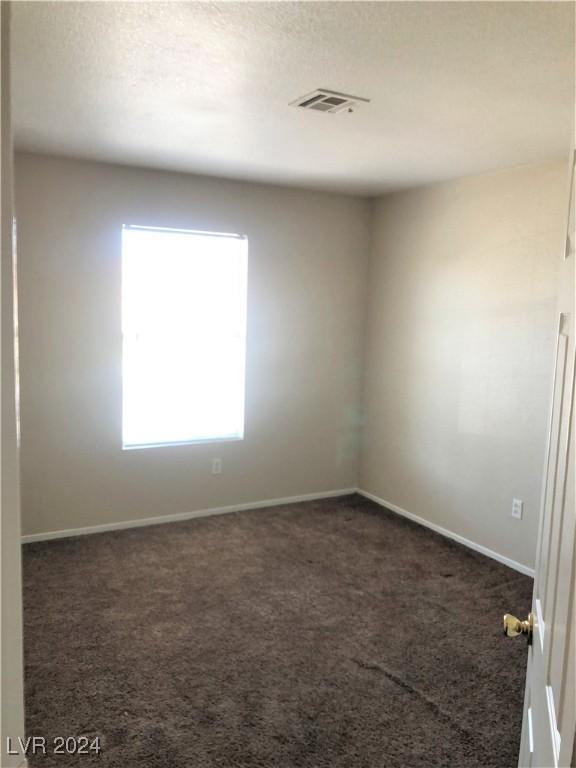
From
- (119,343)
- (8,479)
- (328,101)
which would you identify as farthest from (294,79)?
(119,343)

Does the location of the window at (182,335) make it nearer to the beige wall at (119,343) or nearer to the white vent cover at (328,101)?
the beige wall at (119,343)

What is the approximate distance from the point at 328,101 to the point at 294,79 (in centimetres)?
30

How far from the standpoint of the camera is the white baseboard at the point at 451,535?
3.80 metres

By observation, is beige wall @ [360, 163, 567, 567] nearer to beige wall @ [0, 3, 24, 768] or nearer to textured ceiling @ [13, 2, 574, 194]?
textured ceiling @ [13, 2, 574, 194]

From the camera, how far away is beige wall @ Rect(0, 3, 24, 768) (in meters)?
0.87

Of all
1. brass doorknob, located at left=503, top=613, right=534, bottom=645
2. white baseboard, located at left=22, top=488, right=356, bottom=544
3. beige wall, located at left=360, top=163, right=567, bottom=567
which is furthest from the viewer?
white baseboard, located at left=22, top=488, right=356, bottom=544

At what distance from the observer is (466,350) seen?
4.14 meters

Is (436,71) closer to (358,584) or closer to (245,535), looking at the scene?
(358,584)

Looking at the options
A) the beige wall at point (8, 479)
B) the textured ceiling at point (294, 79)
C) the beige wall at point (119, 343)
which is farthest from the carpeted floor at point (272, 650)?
the textured ceiling at point (294, 79)

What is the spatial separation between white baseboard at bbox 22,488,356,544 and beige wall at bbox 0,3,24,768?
131 inches

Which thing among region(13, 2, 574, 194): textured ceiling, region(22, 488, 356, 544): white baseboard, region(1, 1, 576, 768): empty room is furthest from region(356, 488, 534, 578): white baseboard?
region(13, 2, 574, 194): textured ceiling

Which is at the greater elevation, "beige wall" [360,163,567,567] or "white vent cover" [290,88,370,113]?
"white vent cover" [290,88,370,113]

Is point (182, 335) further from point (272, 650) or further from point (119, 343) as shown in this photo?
point (272, 650)

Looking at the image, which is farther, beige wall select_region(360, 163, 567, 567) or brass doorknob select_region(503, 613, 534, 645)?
beige wall select_region(360, 163, 567, 567)
